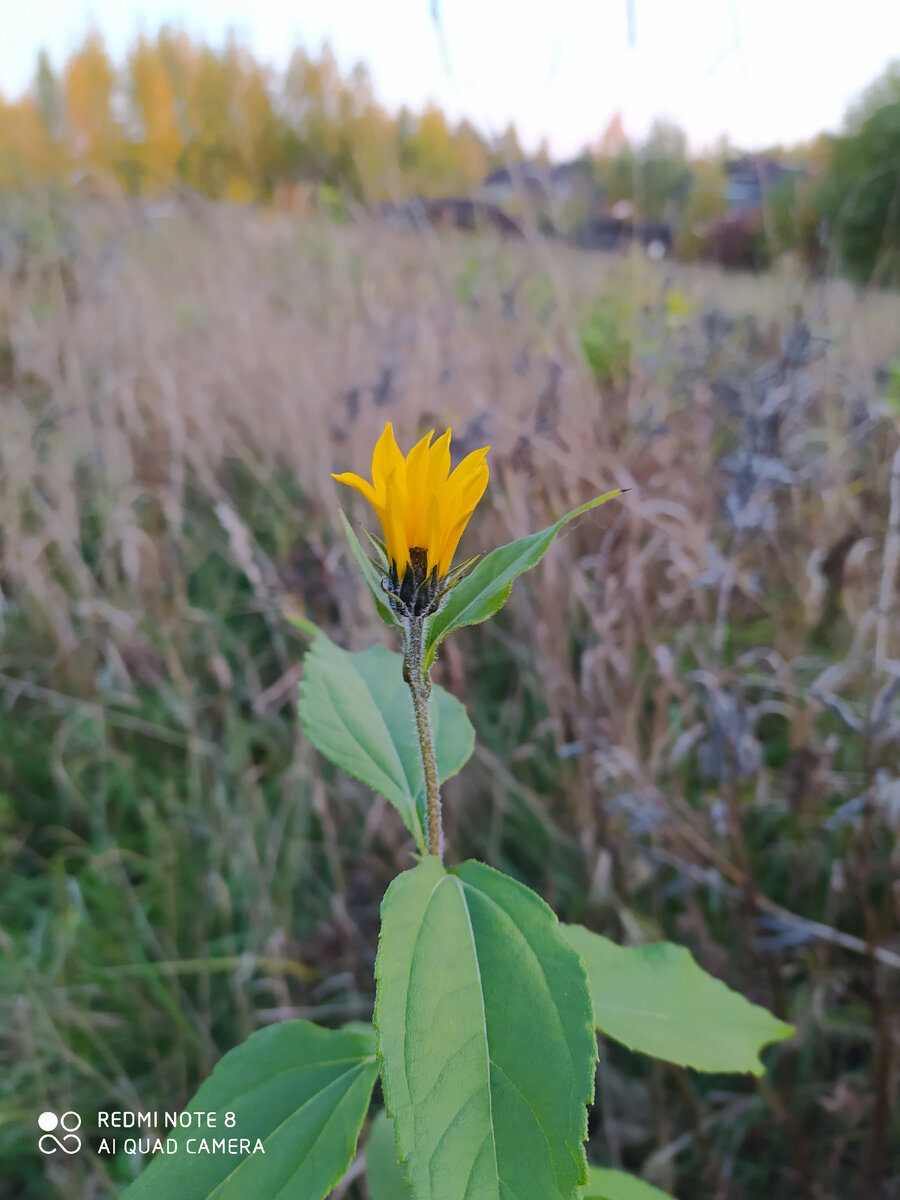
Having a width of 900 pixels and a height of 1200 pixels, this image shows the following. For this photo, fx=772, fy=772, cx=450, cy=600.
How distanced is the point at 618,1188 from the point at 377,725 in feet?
1.40

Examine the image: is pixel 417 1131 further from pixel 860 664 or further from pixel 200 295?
pixel 200 295

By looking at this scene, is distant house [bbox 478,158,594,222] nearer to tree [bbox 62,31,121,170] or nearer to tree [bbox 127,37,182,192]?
tree [bbox 62,31,121,170]

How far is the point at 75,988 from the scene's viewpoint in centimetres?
129

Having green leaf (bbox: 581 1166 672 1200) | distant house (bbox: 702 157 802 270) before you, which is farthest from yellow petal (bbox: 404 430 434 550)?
distant house (bbox: 702 157 802 270)

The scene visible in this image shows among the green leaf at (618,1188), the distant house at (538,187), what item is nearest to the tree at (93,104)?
the distant house at (538,187)

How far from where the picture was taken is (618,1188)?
64cm

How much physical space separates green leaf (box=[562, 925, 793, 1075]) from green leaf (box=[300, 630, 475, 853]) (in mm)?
182

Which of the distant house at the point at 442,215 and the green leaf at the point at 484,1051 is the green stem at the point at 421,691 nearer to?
the green leaf at the point at 484,1051

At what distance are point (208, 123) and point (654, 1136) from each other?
59.9 ft

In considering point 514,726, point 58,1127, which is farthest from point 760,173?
point 58,1127

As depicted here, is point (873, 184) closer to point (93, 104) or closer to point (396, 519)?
point (396, 519)

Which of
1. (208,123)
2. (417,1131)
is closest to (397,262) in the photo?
(417,1131)

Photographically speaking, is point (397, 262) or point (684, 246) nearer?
point (684, 246)

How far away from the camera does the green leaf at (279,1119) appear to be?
523 mm
